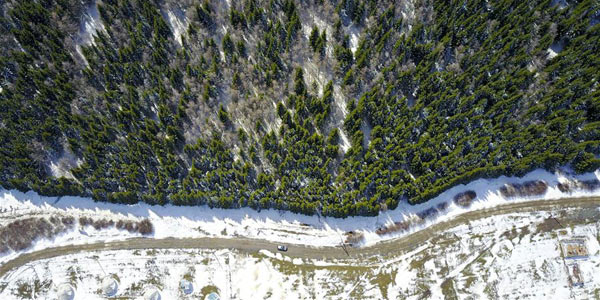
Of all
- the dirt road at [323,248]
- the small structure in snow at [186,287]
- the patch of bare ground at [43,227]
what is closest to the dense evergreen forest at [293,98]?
the patch of bare ground at [43,227]

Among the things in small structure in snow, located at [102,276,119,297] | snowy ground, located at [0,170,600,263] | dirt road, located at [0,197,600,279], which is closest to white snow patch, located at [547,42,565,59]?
snowy ground, located at [0,170,600,263]

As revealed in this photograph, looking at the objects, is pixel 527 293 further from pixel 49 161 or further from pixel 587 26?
pixel 49 161

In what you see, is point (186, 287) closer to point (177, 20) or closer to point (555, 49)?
point (177, 20)

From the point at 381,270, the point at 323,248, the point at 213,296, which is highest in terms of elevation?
the point at 323,248

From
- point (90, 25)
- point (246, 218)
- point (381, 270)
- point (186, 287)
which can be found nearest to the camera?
point (186, 287)

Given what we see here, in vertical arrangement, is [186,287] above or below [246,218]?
below

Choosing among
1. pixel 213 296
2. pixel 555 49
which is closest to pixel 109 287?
pixel 213 296
